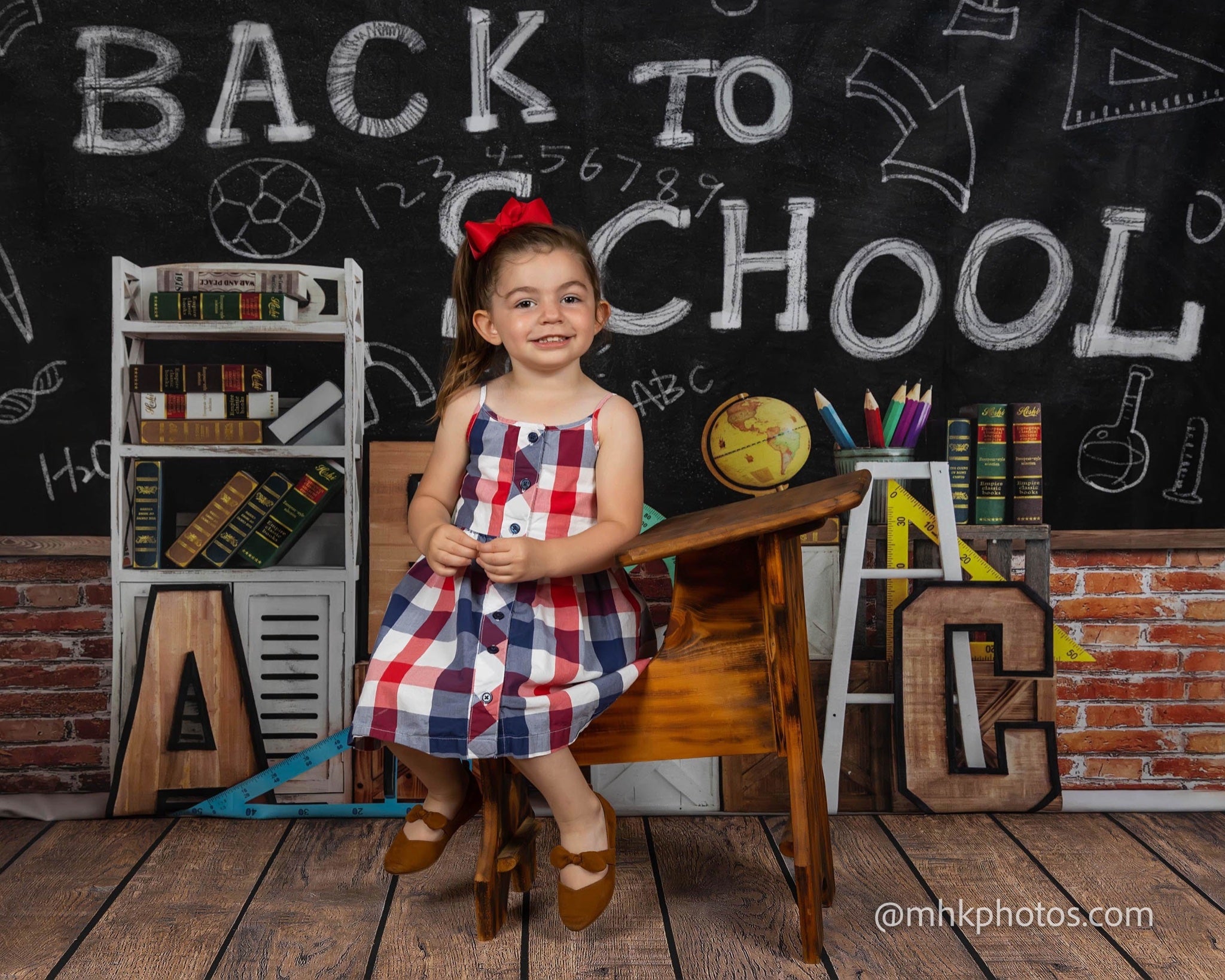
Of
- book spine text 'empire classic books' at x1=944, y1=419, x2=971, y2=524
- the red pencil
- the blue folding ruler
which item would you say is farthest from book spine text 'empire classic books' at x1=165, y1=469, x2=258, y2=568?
book spine text 'empire classic books' at x1=944, y1=419, x2=971, y2=524

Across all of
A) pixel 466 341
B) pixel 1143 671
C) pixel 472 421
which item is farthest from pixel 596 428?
pixel 1143 671

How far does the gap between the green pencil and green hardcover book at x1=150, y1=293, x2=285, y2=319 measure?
139 cm

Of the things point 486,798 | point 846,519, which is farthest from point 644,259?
point 486,798

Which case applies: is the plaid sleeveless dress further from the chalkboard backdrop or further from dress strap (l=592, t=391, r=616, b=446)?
the chalkboard backdrop

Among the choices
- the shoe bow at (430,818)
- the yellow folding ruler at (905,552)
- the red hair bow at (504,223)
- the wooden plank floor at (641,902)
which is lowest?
the wooden plank floor at (641,902)

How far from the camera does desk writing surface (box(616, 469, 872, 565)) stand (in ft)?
4.56

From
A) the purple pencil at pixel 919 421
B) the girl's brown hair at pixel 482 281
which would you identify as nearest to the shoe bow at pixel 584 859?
the girl's brown hair at pixel 482 281

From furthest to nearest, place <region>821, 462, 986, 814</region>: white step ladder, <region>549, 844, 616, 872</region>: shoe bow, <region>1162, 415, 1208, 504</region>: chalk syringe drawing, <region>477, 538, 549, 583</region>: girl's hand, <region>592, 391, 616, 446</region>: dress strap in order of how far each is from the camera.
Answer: <region>1162, 415, 1208, 504</region>: chalk syringe drawing
<region>821, 462, 986, 814</region>: white step ladder
<region>592, 391, 616, 446</region>: dress strap
<region>549, 844, 616, 872</region>: shoe bow
<region>477, 538, 549, 583</region>: girl's hand

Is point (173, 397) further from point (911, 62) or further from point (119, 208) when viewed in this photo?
point (911, 62)

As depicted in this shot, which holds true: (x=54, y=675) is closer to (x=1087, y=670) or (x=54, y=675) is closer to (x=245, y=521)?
(x=245, y=521)

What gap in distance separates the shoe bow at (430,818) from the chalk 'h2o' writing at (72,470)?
1361 mm

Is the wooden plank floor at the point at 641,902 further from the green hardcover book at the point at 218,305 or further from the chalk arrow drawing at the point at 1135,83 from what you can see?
the chalk arrow drawing at the point at 1135,83

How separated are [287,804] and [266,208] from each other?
1444 millimetres

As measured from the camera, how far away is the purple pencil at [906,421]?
230cm
